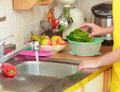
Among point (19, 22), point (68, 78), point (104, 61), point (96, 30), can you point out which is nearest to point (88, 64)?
point (104, 61)

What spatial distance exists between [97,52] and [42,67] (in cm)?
32

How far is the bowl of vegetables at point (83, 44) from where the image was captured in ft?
5.98

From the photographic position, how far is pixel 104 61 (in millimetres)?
1570

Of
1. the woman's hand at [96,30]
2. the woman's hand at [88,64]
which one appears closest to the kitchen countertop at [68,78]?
the woman's hand at [88,64]

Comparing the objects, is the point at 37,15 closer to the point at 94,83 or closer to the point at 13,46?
the point at 13,46

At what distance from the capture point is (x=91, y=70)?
5.14ft

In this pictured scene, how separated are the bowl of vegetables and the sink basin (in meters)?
0.16

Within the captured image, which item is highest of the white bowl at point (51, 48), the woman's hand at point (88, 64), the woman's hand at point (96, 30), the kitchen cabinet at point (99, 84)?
the woman's hand at point (96, 30)

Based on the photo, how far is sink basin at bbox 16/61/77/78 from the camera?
5.62 ft

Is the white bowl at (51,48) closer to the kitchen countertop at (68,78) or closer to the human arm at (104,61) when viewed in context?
the kitchen countertop at (68,78)

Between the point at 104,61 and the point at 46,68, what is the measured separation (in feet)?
1.14

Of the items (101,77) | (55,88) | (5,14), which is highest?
(5,14)

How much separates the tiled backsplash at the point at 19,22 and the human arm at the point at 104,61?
479mm

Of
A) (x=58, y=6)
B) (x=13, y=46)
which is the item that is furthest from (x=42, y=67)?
(x=58, y=6)
